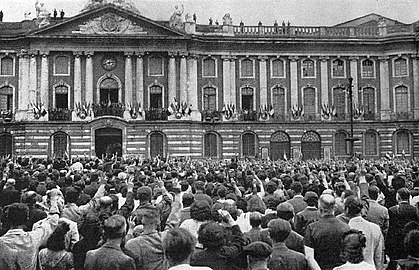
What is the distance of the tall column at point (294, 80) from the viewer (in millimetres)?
54688

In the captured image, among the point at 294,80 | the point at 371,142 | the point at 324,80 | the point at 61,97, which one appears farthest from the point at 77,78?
the point at 371,142

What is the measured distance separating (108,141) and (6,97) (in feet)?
33.5

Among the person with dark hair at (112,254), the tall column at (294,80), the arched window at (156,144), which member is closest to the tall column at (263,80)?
the tall column at (294,80)

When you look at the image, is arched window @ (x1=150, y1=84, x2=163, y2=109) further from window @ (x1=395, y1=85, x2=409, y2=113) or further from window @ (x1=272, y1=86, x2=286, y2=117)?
window @ (x1=395, y1=85, x2=409, y2=113)

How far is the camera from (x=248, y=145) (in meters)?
53.5

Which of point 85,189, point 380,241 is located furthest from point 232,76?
point 380,241

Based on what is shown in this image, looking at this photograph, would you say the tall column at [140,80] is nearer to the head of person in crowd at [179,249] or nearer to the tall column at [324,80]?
the tall column at [324,80]

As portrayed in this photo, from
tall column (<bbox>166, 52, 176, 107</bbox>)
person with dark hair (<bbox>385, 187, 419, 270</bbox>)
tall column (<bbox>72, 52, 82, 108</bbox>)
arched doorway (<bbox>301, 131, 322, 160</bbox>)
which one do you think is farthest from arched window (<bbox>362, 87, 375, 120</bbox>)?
person with dark hair (<bbox>385, 187, 419, 270</bbox>)

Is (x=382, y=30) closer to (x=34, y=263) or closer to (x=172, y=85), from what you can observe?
(x=172, y=85)

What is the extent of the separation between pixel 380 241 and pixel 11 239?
5.29 m

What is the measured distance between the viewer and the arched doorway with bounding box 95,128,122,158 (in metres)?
50.0

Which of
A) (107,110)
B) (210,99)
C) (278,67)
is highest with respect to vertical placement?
(278,67)

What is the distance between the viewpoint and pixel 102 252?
22.8 ft

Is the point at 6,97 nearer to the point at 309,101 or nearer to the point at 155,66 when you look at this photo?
the point at 155,66
